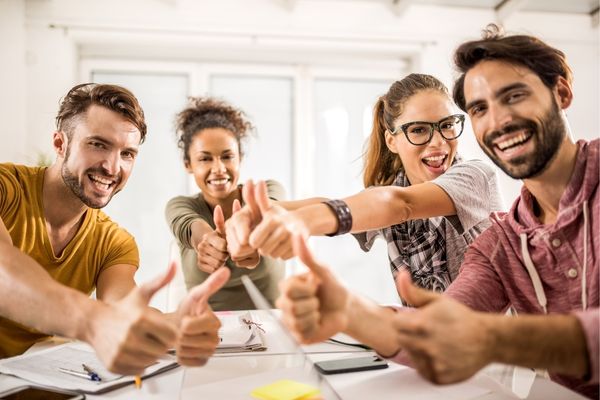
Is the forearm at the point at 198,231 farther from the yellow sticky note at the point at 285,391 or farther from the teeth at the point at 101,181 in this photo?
the yellow sticky note at the point at 285,391

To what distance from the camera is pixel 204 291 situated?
1065 millimetres

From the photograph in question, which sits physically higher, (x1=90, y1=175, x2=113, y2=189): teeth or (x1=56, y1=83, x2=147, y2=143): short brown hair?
(x1=56, y1=83, x2=147, y2=143): short brown hair

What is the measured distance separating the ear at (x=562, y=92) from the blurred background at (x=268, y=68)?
3138 millimetres

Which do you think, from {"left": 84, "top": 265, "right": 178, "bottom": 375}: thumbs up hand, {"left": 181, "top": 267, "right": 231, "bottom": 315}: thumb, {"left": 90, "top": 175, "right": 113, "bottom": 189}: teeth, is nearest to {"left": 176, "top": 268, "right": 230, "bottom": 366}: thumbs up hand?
{"left": 181, "top": 267, "right": 231, "bottom": 315}: thumb

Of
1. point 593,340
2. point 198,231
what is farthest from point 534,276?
point 198,231

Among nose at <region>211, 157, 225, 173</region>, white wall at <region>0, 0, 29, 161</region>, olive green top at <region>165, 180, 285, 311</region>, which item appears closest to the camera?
olive green top at <region>165, 180, 285, 311</region>

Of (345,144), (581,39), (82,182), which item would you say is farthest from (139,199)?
(581,39)

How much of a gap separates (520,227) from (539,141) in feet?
0.74

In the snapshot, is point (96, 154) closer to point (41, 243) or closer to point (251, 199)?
point (41, 243)

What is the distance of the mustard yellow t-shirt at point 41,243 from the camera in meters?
1.61

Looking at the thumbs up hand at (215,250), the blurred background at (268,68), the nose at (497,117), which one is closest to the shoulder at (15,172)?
the thumbs up hand at (215,250)

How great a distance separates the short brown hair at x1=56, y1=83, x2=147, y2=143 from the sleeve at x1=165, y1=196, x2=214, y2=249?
0.46m

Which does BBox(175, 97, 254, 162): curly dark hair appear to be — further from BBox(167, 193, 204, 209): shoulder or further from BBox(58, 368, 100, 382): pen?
BBox(58, 368, 100, 382): pen

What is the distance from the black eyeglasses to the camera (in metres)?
1.79
